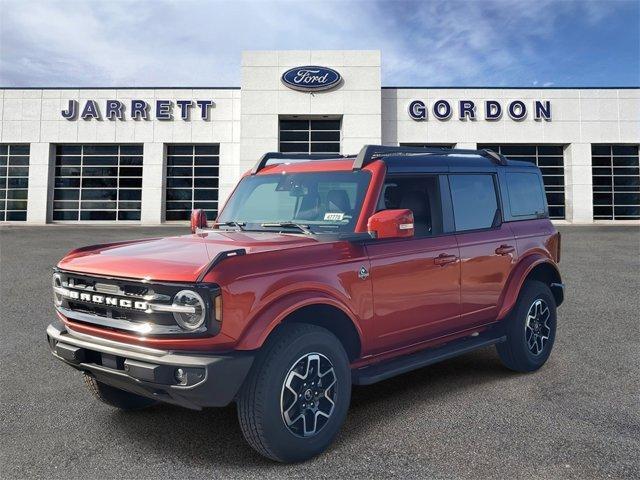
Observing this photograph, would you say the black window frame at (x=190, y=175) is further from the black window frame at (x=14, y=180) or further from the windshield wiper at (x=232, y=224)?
the windshield wiper at (x=232, y=224)

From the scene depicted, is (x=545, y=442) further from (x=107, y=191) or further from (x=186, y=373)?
(x=107, y=191)

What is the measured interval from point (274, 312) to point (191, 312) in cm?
49

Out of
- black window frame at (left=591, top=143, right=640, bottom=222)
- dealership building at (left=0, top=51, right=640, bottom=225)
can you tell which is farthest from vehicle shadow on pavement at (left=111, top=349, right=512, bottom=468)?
black window frame at (left=591, top=143, right=640, bottom=222)

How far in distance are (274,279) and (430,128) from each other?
85.9ft

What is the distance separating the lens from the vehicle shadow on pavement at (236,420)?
124 inches

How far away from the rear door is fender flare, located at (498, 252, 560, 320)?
67 mm

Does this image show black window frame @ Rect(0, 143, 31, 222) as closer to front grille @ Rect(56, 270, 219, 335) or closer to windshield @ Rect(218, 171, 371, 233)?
windshield @ Rect(218, 171, 371, 233)

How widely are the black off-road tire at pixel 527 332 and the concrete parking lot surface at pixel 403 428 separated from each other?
0.14m

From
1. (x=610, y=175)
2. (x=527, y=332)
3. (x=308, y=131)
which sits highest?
(x=308, y=131)

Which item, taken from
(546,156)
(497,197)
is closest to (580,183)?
(546,156)

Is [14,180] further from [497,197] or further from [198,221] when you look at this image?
[497,197]

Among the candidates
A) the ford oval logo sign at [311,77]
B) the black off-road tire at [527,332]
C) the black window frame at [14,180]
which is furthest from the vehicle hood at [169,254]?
the black window frame at [14,180]

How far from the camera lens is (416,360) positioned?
147 inches

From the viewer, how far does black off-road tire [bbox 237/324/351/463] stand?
2.81 meters
